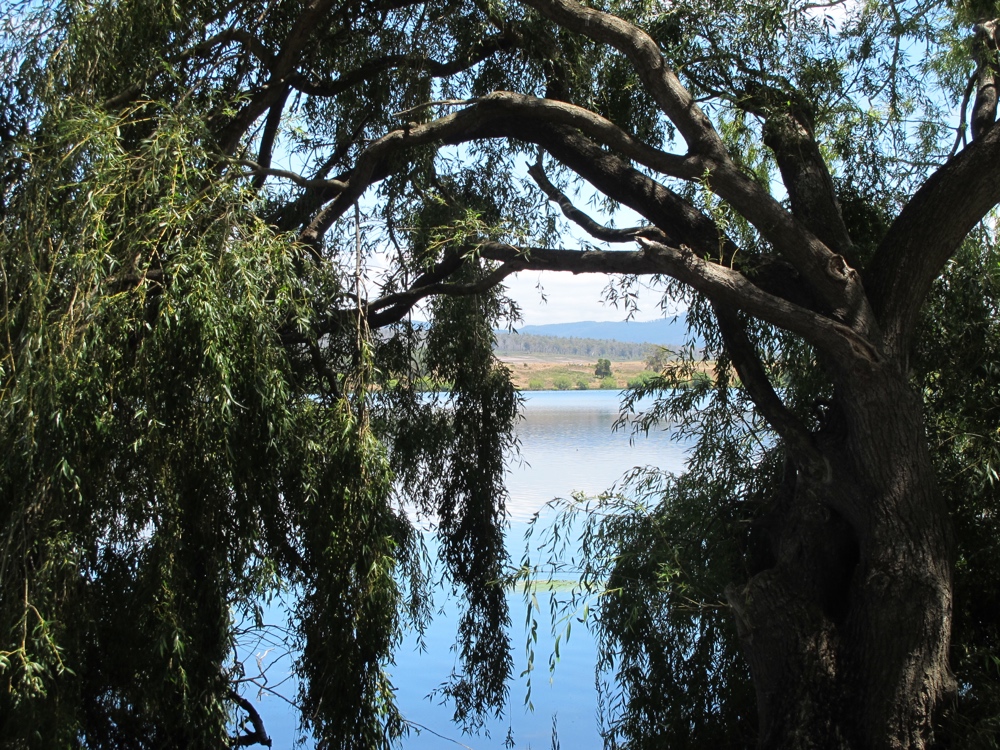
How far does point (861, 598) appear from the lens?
10.9 feet

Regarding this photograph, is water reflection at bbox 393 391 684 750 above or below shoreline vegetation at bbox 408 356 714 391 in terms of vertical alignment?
below

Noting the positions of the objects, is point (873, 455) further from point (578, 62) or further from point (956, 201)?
point (578, 62)

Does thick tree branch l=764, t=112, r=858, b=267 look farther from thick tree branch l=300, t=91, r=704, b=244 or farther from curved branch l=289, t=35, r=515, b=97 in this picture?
curved branch l=289, t=35, r=515, b=97

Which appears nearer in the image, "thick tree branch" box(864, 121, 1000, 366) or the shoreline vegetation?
"thick tree branch" box(864, 121, 1000, 366)

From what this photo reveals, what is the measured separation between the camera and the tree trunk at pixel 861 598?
3197 mm

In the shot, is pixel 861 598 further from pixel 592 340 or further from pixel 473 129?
pixel 592 340

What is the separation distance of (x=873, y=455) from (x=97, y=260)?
2.46 metres

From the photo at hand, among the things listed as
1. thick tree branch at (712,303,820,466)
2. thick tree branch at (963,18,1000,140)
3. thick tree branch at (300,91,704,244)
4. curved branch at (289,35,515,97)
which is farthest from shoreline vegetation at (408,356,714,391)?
thick tree branch at (963,18,1000,140)

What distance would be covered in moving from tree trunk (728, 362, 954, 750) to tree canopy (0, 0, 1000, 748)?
0.01m

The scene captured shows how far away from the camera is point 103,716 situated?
3051 millimetres

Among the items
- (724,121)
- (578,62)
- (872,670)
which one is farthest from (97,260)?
(724,121)

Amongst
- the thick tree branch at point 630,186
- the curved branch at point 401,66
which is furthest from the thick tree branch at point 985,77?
the curved branch at point 401,66

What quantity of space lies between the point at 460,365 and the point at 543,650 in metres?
2.81

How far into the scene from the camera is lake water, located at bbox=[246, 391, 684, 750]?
489 centimetres
